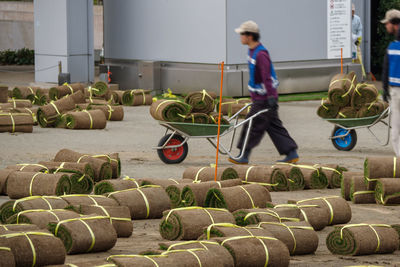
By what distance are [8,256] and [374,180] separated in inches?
187

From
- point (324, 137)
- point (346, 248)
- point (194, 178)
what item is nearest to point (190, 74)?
point (324, 137)

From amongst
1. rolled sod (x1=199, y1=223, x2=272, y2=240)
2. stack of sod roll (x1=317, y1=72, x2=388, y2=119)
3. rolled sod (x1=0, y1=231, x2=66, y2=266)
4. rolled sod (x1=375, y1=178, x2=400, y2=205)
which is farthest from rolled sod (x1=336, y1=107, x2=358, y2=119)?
rolled sod (x1=0, y1=231, x2=66, y2=266)

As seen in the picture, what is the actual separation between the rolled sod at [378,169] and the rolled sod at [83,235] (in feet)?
11.2

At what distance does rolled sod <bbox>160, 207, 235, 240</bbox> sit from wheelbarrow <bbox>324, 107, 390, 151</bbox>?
19.4ft

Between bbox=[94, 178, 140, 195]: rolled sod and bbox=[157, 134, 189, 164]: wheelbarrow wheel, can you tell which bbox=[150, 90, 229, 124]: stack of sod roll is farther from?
bbox=[94, 178, 140, 195]: rolled sod

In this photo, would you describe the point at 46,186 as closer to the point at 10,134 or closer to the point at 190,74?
the point at 10,134

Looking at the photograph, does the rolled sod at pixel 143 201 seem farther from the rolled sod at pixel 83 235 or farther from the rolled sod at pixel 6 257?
the rolled sod at pixel 6 257

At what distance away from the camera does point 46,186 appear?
29.5 ft

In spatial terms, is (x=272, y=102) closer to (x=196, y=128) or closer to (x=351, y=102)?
(x=196, y=128)

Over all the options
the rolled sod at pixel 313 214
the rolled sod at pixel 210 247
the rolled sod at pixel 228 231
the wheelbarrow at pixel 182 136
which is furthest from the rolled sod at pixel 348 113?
the rolled sod at pixel 210 247

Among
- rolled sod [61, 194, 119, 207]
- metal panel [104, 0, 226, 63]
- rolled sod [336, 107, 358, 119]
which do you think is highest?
metal panel [104, 0, 226, 63]

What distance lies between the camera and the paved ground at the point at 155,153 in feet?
23.9

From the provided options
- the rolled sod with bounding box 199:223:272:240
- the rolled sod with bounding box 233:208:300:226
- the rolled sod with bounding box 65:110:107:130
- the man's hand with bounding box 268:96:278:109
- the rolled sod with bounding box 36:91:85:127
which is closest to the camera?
the rolled sod with bounding box 199:223:272:240

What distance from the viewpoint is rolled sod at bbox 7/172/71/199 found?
895 cm
